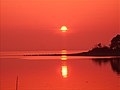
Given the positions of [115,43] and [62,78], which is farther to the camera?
[115,43]

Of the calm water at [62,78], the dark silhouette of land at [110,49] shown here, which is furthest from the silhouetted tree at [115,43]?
the calm water at [62,78]

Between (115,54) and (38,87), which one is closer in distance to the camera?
(38,87)

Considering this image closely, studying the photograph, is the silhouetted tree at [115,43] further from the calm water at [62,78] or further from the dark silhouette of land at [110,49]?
the calm water at [62,78]

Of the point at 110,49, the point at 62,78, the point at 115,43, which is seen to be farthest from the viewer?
the point at 110,49

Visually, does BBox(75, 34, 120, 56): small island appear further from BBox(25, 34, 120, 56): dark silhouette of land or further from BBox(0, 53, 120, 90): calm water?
BBox(0, 53, 120, 90): calm water

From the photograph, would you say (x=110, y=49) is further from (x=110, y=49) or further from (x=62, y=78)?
(x=62, y=78)

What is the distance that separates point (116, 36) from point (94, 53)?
47.9ft

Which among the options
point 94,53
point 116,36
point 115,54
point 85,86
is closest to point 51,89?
point 85,86

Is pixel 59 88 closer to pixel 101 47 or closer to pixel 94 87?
pixel 94 87

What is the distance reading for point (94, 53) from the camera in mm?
84500

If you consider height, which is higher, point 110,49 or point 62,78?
point 110,49

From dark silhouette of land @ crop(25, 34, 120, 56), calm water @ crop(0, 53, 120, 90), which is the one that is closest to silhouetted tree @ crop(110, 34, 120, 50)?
dark silhouette of land @ crop(25, 34, 120, 56)

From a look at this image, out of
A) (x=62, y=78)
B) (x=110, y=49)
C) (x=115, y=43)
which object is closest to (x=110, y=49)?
(x=110, y=49)

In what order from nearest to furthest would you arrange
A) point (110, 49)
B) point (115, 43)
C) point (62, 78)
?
point (62, 78)
point (115, 43)
point (110, 49)
